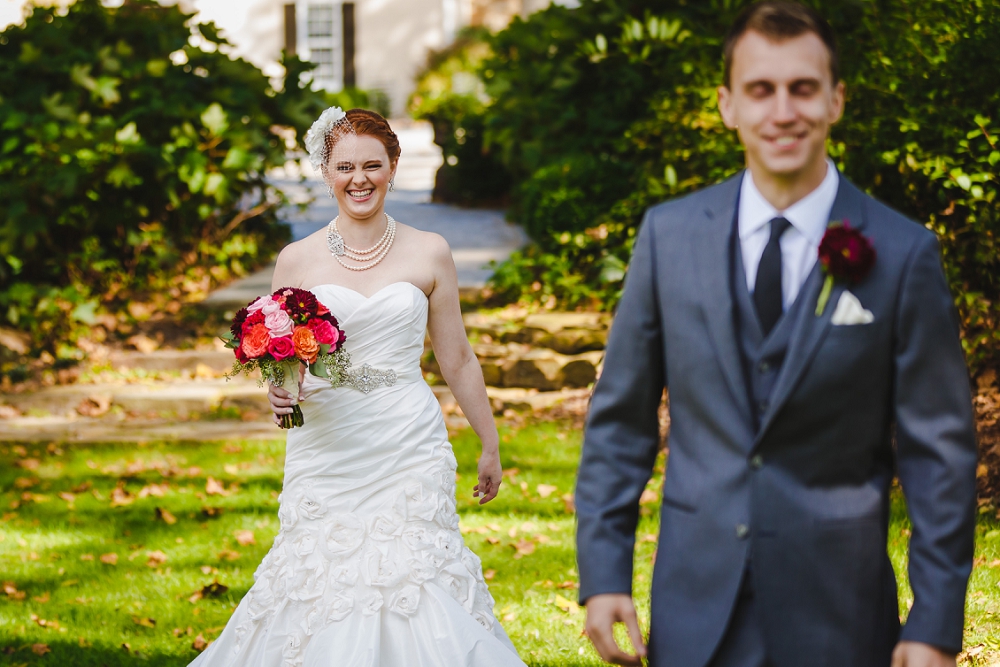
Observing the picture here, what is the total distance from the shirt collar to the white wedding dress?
6.57 feet

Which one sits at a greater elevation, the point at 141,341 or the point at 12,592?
the point at 141,341

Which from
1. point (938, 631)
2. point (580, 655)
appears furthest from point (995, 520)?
point (938, 631)

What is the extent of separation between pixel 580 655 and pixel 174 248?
8.13 m

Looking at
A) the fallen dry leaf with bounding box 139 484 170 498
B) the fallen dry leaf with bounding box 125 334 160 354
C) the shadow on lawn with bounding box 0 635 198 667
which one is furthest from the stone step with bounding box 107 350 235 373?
the shadow on lawn with bounding box 0 635 198 667

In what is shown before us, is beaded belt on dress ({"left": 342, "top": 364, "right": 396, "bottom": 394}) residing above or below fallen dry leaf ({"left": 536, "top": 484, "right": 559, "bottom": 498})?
above

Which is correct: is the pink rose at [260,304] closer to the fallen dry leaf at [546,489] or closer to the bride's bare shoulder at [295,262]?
the bride's bare shoulder at [295,262]

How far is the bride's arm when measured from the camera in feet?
13.7

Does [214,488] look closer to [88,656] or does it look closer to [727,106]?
[88,656]

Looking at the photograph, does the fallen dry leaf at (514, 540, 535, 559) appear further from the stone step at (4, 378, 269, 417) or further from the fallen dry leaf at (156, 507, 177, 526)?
the stone step at (4, 378, 269, 417)

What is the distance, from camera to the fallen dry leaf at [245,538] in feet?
20.8

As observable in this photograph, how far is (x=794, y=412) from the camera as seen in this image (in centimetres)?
207

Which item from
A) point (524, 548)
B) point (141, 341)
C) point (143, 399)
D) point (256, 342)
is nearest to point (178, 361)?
point (141, 341)

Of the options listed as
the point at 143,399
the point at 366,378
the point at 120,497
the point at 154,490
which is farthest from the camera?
the point at 143,399

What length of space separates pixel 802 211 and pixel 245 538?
16.2 feet
